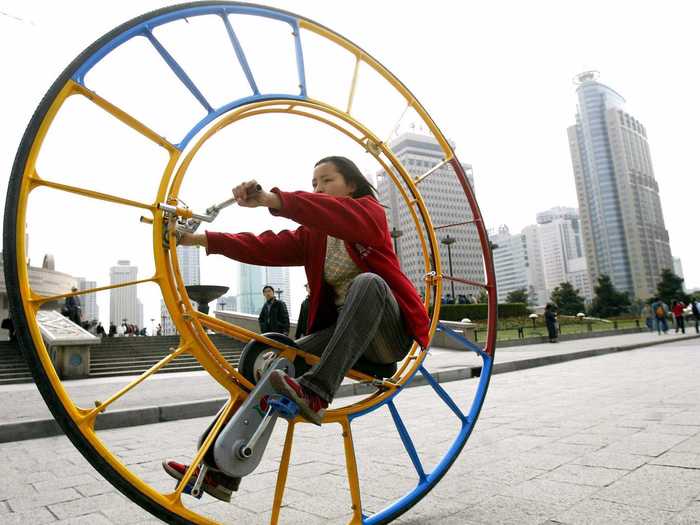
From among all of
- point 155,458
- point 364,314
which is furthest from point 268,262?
point 155,458

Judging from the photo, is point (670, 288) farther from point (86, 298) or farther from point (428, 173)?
point (86, 298)

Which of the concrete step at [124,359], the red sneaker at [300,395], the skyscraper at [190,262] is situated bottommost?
the red sneaker at [300,395]

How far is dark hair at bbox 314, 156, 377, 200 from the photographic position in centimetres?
225

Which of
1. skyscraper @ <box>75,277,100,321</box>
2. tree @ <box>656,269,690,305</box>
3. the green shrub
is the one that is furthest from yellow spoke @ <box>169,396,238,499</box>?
tree @ <box>656,269,690,305</box>

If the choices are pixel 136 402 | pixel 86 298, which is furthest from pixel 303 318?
pixel 86 298

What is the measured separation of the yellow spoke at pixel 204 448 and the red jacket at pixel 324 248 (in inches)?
19.9

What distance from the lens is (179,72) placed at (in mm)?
1760

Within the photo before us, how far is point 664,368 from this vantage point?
306 inches

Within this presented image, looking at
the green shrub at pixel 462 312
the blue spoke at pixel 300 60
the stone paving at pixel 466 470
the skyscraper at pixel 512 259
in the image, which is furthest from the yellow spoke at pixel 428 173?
the skyscraper at pixel 512 259

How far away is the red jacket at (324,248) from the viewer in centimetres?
175

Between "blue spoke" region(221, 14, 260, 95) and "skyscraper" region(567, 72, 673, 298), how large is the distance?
344 ft

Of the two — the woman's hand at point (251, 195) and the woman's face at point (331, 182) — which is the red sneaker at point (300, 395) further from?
the woman's face at point (331, 182)

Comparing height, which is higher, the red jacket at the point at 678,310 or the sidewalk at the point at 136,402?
the red jacket at the point at 678,310

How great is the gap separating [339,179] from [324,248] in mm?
346
